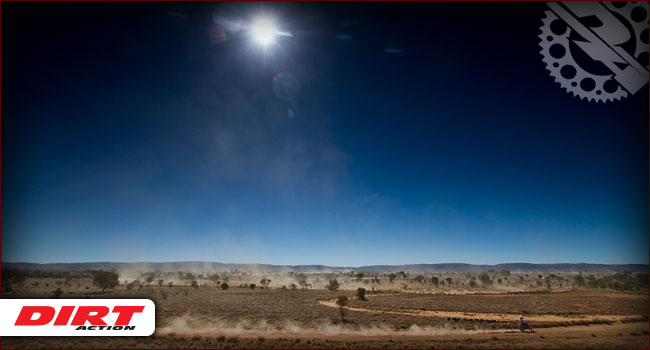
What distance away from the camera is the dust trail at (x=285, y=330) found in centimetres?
2512

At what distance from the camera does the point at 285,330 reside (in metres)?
26.8

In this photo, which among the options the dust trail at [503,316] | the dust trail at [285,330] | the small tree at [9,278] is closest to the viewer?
the dust trail at [285,330]

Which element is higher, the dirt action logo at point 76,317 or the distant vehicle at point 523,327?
the dirt action logo at point 76,317

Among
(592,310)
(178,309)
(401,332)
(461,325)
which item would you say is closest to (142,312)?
(401,332)

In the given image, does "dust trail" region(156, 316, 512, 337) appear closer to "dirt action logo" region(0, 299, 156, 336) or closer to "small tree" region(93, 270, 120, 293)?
"dirt action logo" region(0, 299, 156, 336)

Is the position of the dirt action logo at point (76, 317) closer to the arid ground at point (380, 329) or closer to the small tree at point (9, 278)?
the arid ground at point (380, 329)

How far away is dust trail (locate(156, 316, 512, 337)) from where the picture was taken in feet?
82.4

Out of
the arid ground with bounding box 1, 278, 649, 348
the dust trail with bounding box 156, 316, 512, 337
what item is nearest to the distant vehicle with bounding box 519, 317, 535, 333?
the arid ground with bounding box 1, 278, 649, 348

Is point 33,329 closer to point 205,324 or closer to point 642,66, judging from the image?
point 205,324

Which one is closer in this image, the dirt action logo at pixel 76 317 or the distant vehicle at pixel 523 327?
the dirt action logo at pixel 76 317

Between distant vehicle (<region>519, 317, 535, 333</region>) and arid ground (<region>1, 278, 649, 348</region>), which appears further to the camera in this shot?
distant vehicle (<region>519, 317, 535, 333</region>)

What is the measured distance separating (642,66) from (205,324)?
35.2 m

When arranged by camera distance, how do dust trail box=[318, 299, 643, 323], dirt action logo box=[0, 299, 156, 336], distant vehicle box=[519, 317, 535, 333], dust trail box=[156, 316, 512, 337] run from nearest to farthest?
dirt action logo box=[0, 299, 156, 336] < dust trail box=[156, 316, 512, 337] < distant vehicle box=[519, 317, 535, 333] < dust trail box=[318, 299, 643, 323]

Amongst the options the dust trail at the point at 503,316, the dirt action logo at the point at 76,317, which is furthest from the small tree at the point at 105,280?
Answer: the dirt action logo at the point at 76,317
